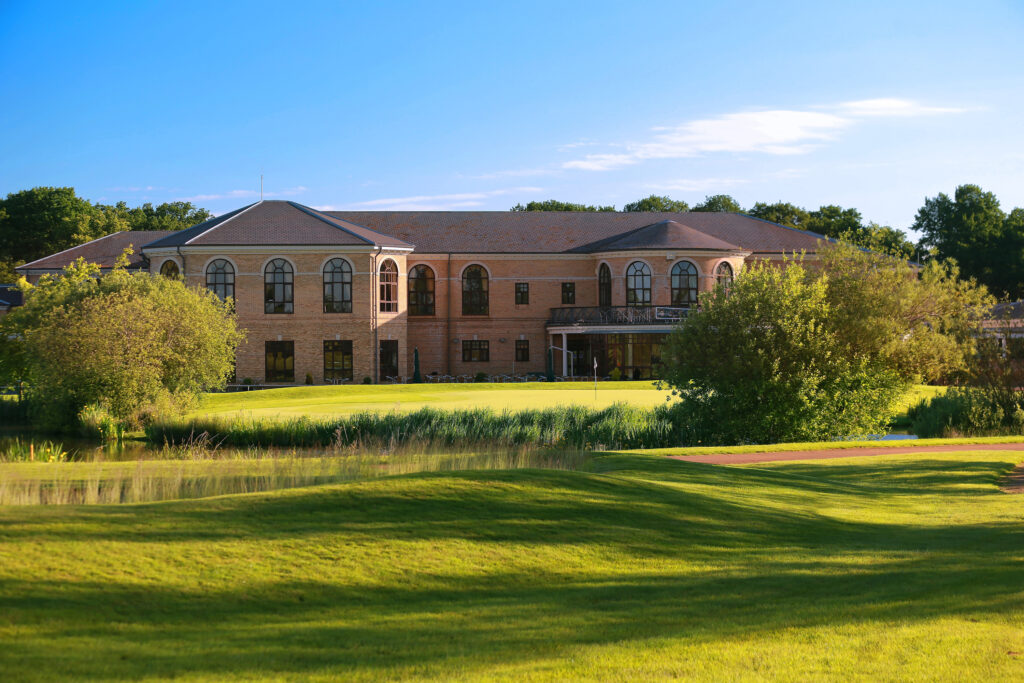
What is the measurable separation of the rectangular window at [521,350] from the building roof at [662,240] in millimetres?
6167

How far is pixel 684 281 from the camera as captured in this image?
177ft

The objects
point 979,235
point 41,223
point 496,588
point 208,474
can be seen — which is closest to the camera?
point 496,588

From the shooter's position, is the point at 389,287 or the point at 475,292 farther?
the point at 475,292

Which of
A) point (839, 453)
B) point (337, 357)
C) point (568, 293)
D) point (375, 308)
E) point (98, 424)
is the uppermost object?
point (568, 293)

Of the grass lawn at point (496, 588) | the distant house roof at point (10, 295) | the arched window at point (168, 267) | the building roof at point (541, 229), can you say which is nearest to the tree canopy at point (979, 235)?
the building roof at point (541, 229)

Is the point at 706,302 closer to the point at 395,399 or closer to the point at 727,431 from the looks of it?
the point at 727,431

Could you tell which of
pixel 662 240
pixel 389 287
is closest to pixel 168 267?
pixel 389 287

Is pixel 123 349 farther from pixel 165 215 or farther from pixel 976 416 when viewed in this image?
pixel 165 215

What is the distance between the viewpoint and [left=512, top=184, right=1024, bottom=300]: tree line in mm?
76062

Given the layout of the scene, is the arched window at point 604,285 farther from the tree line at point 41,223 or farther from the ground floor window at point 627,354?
the tree line at point 41,223

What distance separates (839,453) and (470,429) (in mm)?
9433

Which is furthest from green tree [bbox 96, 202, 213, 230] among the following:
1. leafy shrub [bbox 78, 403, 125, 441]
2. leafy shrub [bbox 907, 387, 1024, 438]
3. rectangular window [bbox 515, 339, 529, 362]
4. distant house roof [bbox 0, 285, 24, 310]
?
leafy shrub [bbox 907, 387, 1024, 438]

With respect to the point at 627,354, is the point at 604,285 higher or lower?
higher

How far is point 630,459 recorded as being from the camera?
17578 mm
